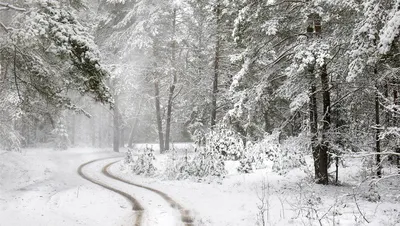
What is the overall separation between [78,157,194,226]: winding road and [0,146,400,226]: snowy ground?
0.11ft

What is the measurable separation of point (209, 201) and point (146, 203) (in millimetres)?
2199

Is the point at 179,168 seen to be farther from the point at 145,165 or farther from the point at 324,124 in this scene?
the point at 324,124

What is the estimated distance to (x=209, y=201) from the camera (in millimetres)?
11945

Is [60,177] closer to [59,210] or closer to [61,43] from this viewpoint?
[59,210]

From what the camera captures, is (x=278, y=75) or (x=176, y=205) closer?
(x=176, y=205)

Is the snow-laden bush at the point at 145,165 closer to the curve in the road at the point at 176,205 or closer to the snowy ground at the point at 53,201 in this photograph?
the curve in the road at the point at 176,205

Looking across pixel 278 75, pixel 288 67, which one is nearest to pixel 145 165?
pixel 278 75

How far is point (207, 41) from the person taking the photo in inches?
973

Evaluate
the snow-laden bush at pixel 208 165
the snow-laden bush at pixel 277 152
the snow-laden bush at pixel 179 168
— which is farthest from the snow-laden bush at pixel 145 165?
the snow-laden bush at pixel 277 152

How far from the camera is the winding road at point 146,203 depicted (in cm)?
948

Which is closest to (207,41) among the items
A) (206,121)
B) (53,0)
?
(206,121)

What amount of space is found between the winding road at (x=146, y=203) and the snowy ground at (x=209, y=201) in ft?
0.11

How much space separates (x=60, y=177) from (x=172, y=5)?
15.2m

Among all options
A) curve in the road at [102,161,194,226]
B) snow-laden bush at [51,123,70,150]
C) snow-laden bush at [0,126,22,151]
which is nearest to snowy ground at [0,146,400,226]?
curve in the road at [102,161,194,226]
